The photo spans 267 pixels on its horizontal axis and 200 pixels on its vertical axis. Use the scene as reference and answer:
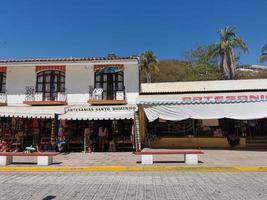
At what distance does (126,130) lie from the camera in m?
19.6

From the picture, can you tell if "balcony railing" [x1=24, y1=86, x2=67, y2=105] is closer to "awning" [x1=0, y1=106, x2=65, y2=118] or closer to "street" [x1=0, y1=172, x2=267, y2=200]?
"awning" [x1=0, y1=106, x2=65, y2=118]

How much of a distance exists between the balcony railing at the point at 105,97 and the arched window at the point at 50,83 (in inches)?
87.8

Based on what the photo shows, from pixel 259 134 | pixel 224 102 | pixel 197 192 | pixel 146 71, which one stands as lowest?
pixel 197 192

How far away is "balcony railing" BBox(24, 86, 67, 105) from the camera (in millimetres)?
19156

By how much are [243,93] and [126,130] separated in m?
7.92

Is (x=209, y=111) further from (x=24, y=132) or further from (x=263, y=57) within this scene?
(x=263, y=57)

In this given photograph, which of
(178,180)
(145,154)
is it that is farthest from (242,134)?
(178,180)

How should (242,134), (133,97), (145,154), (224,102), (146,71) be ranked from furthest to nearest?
(146,71) < (242,134) < (133,97) < (224,102) < (145,154)

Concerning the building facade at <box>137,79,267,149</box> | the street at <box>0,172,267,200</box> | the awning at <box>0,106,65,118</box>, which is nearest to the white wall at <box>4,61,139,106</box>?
the building facade at <box>137,79,267,149</box>

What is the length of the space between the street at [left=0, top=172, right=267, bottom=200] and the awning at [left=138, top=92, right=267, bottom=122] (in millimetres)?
6679

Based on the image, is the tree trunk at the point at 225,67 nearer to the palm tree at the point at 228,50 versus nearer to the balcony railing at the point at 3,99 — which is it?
the palm tree at the point at 228,50

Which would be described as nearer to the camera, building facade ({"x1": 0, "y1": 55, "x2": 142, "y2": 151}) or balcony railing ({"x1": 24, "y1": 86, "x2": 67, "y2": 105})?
building facade ({"x1": 0, "y1": 55, "x2": 142, "y2": 151})

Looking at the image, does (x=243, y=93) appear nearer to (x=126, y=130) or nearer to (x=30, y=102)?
(x=126, y=130)

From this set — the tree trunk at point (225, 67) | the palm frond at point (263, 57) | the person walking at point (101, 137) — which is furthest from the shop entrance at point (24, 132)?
the tree trunk at point (225, 67)
